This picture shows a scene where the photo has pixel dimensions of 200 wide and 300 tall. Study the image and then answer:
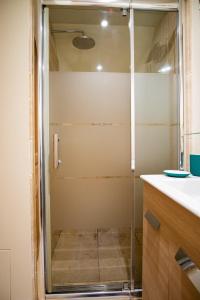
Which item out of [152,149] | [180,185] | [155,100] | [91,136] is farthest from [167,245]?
[91,136]

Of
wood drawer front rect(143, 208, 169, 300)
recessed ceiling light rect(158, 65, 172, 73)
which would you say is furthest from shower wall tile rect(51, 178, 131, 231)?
recessed ceiling light rect(158, 65, 172, 73)

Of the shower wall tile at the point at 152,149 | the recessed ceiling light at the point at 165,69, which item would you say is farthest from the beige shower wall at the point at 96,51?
the shower wall tile at the point at 152,149

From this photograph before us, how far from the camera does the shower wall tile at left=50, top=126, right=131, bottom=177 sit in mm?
1684

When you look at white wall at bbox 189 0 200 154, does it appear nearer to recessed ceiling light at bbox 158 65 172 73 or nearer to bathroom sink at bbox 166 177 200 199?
recessed ceiling light at bbox 158 65 172 73

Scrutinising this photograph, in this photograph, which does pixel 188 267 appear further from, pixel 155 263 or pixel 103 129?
pixel 103 129

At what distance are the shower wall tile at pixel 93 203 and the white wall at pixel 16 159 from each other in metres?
0.59

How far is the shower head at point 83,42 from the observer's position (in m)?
1.74

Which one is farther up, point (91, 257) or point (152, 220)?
point (152, 220)

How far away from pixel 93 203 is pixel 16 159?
95 centimetres

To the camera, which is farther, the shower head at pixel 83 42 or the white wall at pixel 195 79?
the shower head at pixel 83 42

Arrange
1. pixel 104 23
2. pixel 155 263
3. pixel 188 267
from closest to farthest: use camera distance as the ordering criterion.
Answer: pixel 188 267, pixel 155 263, pixel 104 23

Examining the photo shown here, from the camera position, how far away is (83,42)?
1.76 m

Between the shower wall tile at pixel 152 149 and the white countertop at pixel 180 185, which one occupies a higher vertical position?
the shower wall tile at pixel 152 149

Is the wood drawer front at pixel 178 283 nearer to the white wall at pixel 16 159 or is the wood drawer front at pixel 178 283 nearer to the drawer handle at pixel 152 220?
the drawer handle at pixel 152 220
